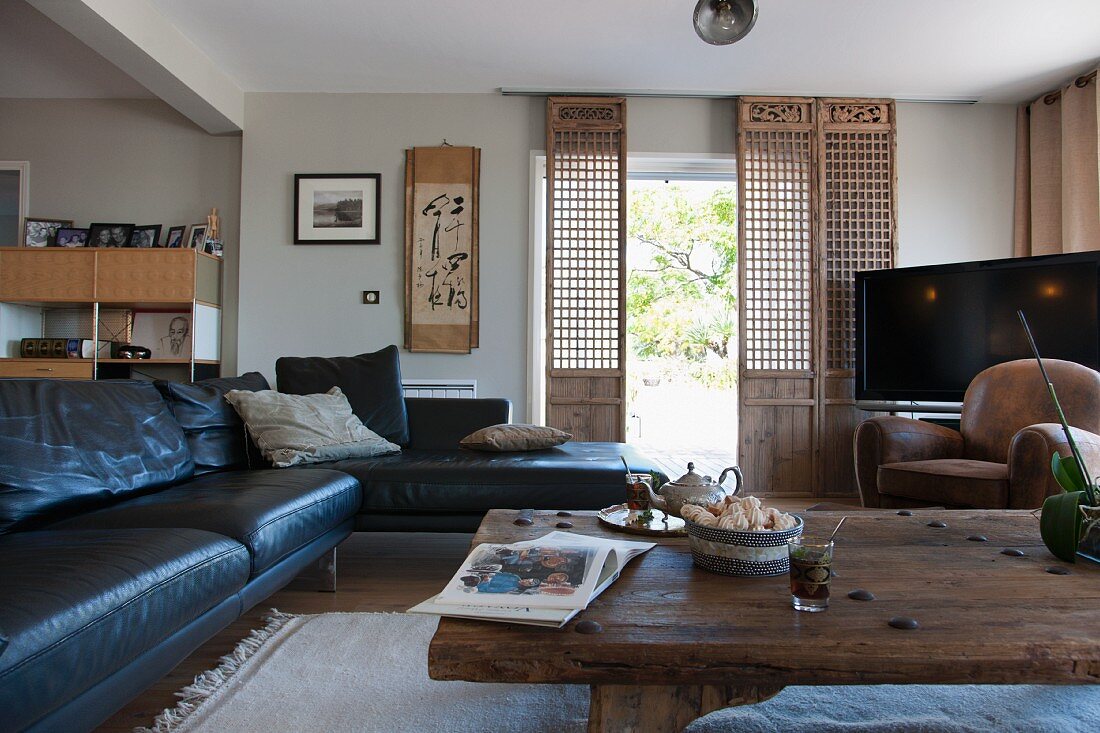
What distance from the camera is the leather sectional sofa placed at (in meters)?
1.04

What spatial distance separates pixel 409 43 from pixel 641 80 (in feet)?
4.82

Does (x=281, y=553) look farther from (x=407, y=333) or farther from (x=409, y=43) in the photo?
(x=409, y=43)

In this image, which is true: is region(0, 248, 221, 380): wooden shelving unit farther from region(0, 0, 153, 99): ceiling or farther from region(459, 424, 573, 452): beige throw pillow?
region(459, 424, 573, 452): beige throw pillow

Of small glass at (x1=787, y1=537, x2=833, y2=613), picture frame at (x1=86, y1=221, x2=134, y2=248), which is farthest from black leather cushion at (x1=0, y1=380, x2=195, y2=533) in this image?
picture frame at (x1=86, y1=221, x2=134, y2=248)

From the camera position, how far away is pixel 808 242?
4.41 metres

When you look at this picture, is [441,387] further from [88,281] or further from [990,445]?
[990,445]

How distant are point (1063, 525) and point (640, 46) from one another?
3.36 metres

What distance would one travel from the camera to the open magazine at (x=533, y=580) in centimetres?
92

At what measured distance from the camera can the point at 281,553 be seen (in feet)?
5.91

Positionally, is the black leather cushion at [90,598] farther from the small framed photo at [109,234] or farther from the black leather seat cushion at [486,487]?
the small framed photo at [109,234]

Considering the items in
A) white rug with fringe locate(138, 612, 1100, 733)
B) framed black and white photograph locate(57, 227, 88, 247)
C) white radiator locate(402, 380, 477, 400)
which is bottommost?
white rug with fringe locate(138, 612, 1100, 733)

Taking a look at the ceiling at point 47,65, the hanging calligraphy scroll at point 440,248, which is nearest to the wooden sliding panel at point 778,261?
the hanging calligraphy scroll at point 440,248

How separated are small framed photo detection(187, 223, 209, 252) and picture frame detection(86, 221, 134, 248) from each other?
15.6 inches

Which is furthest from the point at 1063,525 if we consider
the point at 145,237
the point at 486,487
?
the point at 145,237
